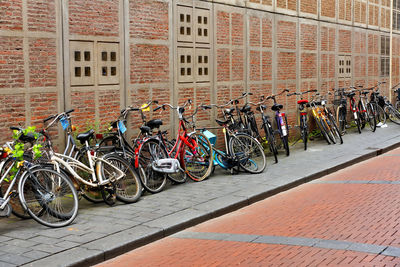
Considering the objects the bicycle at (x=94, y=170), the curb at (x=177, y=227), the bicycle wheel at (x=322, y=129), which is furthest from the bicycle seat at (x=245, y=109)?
the bicycle at (x=94, y=170)

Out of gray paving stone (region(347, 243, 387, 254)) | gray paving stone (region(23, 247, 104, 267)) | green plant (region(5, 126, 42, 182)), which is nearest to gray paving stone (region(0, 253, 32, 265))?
gray paving stone (region(23, 247, 104, 267))

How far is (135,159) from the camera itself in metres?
8.21

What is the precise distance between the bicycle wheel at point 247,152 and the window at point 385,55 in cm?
1274

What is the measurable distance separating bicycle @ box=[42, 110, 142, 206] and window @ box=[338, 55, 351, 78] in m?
11.2

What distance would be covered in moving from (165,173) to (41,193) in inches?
94.7

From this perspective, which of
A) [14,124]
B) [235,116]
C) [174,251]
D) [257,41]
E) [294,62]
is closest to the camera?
[174,251]

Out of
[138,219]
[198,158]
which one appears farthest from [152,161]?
[138,219]

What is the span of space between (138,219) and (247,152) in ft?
11.6

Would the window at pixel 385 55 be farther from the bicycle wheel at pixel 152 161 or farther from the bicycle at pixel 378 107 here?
the bicycle wheel at pixel 152 161

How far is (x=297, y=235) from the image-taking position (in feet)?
20.4

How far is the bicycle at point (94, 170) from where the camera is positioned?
7.24 metres

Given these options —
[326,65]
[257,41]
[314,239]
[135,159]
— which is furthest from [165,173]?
[326,65]

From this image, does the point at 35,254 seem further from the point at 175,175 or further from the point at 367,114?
the point at 367,114

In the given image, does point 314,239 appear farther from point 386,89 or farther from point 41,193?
point 386,89
